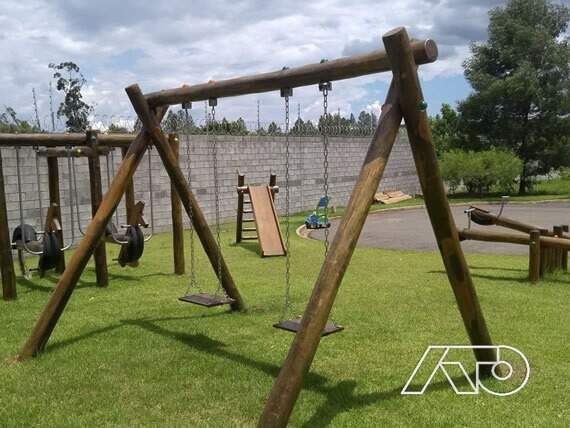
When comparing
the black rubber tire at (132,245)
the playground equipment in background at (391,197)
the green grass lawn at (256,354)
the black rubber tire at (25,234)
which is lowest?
the playground equipment in background at (391,197)

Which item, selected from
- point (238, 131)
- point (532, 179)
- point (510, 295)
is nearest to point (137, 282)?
point (510, 295)

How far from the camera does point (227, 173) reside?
52.1 ft

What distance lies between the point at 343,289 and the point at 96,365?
333 centimetres

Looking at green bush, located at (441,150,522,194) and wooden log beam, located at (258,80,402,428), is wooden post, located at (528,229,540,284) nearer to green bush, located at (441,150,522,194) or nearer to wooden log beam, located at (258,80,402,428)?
wooden log beam, located at (258,80,402,428)

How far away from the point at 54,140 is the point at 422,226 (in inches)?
371

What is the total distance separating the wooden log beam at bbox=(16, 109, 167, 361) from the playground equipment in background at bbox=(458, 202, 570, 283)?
184 inches

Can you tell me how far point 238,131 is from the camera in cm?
1670

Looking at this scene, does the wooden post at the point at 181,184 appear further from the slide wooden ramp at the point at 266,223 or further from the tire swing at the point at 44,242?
the slide wooden ramp at the point at 266,223

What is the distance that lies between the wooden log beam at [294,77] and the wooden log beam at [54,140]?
8.79 ft

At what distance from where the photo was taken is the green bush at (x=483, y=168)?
2317 centimetres

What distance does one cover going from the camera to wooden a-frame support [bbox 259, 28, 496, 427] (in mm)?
2977

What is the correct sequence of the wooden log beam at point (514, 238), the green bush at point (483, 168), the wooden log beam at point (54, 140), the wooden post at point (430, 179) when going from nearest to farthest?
the wooden post at point (430, 179), the wooden log beam at point (54, 140), the wooden log beam at point (514, 238), the green bush at point (483, 168)

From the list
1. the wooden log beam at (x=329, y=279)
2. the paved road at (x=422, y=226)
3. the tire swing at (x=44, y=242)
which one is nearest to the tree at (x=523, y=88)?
the paved road at (x=422, y=226)

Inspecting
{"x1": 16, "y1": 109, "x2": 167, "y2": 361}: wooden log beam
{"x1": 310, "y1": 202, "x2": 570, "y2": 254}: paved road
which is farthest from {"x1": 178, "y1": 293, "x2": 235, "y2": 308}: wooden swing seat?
{"x1": 310, "y1": 202, "x2": 570, "y2": 254}: paved road
